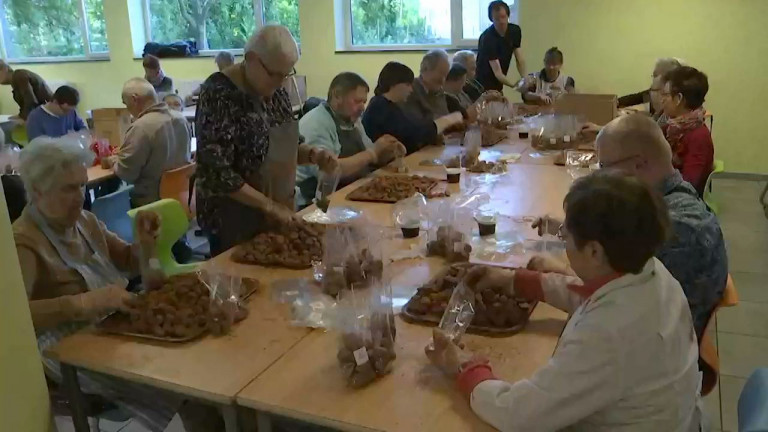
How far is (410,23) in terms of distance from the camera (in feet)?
25.2

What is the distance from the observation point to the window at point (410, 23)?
7.46m

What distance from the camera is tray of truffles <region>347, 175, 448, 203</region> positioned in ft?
9.96

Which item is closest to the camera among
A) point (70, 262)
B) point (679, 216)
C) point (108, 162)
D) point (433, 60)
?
point (679, 216)

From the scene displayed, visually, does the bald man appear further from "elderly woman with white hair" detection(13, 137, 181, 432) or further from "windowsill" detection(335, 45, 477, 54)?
"windowsill" detection(335, 45, 477, 54)

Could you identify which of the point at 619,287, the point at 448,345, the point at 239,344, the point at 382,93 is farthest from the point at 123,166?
the point at 619,287

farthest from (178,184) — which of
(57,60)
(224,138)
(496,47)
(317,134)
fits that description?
(57,60)

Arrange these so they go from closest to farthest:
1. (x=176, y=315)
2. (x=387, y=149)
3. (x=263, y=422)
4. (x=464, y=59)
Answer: (x=263, y=422) → (x=176, y=315) → (x=387, y=149) → (x=464, y=59)

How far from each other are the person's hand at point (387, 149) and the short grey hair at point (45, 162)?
185 cm

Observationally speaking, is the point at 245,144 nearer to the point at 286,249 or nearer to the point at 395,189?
the point at 286,249

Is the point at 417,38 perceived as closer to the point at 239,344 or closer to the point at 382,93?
the point at 382,93

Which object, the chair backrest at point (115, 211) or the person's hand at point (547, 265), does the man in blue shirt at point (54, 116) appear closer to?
the chair backrest at point (115, 211)

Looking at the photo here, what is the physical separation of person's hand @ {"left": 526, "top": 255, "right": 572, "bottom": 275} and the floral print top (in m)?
1.12

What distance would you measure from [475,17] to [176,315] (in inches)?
253

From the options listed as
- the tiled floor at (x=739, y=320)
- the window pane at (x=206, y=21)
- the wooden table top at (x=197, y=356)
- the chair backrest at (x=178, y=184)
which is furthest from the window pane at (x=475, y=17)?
the wooden table top at (x=197, y=356)
